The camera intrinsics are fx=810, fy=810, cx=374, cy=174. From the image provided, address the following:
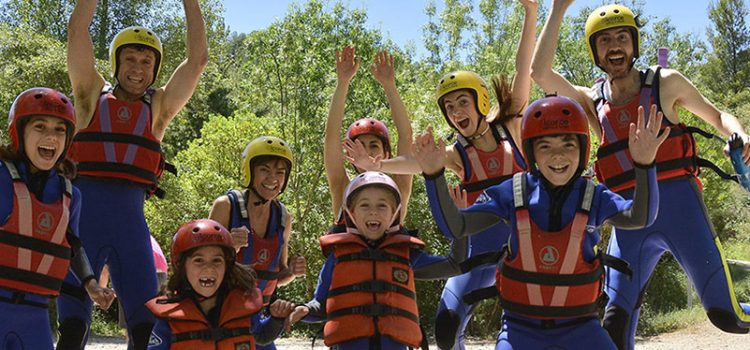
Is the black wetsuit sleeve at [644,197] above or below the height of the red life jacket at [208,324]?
above

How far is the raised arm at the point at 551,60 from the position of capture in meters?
6.16

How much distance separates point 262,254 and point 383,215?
57.9 inches

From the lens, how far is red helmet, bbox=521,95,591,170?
464cm

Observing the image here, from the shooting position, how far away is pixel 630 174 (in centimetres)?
590

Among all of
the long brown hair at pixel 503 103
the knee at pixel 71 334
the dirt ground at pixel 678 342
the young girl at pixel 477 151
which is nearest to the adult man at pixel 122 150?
the knee at pixel 71 334

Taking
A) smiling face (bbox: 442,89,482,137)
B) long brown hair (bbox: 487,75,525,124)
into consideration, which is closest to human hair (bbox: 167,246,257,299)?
smiling face (bbox: 442,89,482,137)

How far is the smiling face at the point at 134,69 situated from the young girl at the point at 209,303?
1531 millimetres

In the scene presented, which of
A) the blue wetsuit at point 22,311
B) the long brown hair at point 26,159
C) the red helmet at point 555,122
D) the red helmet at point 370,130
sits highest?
the red helmet at point 370,130

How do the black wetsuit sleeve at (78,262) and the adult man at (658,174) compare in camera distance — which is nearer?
the black wetsuit sleeve at (78,262)

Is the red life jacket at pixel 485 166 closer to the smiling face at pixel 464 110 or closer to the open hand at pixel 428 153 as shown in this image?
the smiling face at pixel 464 110

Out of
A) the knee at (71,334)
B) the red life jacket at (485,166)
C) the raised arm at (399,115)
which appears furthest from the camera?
the raised arm at (399,115)

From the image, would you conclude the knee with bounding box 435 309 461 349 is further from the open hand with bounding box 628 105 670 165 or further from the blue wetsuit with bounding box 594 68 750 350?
the open hand with bounding box 628 105 670 165

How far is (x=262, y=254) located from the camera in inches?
247

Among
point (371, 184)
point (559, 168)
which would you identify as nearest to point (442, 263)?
point (371, 184)
